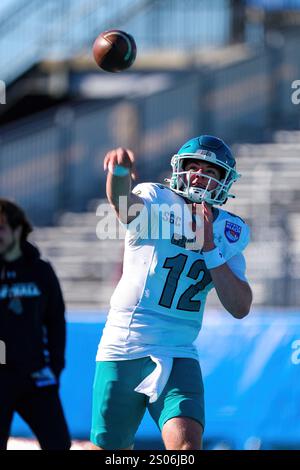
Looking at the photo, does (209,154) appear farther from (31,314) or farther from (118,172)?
(31,314)

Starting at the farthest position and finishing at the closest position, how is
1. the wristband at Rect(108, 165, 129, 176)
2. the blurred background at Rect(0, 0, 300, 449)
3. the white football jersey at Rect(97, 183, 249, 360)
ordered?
the blurred background at Rect(0, 0, 300, 449) → the white football jersey at Rect(97, 183, 249, 360) → the wristband at Rect(108, 165, 129, 176)

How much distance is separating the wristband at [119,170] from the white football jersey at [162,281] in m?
0.37

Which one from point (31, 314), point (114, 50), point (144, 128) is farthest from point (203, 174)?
point (144, 128)

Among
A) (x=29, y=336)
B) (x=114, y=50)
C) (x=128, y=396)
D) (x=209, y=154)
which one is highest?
(x=114, y=50)

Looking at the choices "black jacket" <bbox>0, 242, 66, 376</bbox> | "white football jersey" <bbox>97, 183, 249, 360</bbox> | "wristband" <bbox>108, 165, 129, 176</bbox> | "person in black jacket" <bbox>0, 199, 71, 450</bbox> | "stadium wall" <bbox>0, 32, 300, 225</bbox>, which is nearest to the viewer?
"wristband" <bbox>108, 165, 129, 176</bbox>

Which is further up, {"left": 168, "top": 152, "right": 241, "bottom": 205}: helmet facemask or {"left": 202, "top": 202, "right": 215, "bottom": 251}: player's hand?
{"left": 168, "top": 152, "right": 241, "bottom": 205}: helmet facemask

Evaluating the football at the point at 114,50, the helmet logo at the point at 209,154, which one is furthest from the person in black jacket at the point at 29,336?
the helmet logo at the point at 209,154

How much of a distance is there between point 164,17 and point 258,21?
1412 mm

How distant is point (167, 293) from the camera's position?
505cm

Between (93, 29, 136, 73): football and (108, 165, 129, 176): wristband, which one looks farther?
(93, 29, 136, 73): football

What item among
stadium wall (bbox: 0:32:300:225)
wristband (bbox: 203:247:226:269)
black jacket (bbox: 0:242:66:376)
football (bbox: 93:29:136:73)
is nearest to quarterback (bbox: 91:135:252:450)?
wristband (bbox: 203:247:226:269)

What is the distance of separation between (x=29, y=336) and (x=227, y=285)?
143cm

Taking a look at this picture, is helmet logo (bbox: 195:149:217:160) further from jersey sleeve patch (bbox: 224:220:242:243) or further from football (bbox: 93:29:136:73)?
football (bbox: 93:29:136:73)

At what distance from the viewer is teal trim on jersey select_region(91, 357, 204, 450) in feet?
16.3
